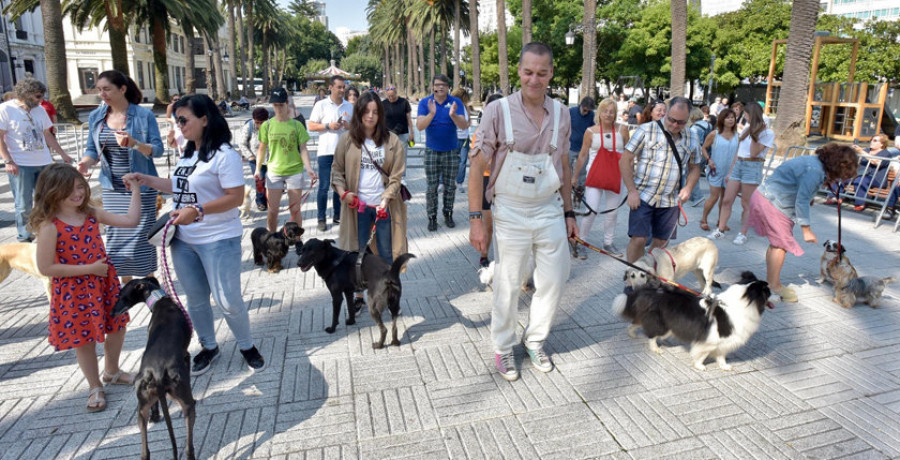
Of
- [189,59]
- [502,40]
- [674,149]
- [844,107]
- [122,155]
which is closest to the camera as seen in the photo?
[122,155]

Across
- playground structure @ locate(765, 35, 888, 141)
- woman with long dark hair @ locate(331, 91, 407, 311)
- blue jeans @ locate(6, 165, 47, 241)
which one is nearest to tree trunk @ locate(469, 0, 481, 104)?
playground structure @ locate(765, 35, 888, 141)

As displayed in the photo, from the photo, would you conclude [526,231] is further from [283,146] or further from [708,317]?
[283,146]

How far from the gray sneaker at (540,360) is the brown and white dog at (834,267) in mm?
3236

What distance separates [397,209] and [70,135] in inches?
682

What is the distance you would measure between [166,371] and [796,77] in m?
15.1

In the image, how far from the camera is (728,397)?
3420 millimetres

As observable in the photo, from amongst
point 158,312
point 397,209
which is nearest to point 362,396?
point 158,312

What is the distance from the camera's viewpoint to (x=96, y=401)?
3219mm

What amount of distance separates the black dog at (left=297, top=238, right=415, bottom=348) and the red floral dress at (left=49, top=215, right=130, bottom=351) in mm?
1316

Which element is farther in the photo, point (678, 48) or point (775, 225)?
point (678, 48)

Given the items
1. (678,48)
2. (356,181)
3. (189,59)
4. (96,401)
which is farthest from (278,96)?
(189,59)

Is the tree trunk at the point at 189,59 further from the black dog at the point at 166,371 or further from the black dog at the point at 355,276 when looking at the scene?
the black dog at the point at 166,371

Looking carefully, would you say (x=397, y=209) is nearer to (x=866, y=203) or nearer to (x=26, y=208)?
(x=26, y=208)

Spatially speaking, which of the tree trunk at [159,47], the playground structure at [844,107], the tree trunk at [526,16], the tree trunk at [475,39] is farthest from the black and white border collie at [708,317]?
the tree trunk at [159,47]
